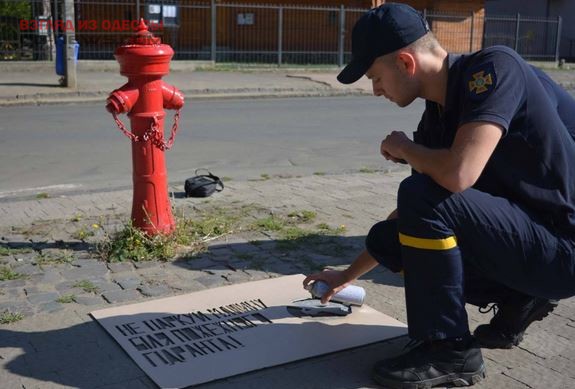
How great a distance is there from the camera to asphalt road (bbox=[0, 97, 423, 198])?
26.2 ft

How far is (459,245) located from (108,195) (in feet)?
14.3

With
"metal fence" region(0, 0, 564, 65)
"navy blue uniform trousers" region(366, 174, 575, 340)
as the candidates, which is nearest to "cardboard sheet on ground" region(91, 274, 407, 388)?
"navy blue uniform trousers" region(366, 174, 575, 340)

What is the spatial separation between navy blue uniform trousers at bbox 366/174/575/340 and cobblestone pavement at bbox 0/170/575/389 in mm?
420

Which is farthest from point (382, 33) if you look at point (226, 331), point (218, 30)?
point (218, 30)

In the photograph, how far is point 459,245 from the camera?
9.32 ft

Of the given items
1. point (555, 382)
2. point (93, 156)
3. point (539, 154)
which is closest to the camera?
point (539, 154)

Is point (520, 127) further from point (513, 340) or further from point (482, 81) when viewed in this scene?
point (513, 340)

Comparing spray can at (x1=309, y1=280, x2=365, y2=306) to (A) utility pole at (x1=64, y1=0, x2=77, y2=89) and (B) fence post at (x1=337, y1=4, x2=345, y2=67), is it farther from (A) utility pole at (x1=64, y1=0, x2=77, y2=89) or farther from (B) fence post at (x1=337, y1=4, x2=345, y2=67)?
(B) fence post at (x1=337, y1=4, x2=345, y2=67)

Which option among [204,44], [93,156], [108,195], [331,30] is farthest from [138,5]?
[108,195]

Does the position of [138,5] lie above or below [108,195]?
above

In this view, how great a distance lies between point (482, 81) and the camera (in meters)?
2.69

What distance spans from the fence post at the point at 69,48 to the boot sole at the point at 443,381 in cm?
1488

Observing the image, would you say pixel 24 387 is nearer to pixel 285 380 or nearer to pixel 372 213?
pixel 285 380

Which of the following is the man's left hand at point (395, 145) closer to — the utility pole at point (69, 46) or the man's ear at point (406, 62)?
the man's ear at point (406, 62)
